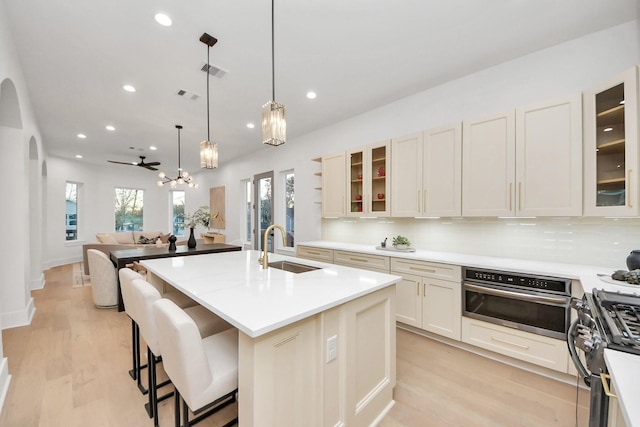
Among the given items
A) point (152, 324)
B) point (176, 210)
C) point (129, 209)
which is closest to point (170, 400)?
point (152, 324)

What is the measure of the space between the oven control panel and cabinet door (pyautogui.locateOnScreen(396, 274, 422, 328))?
529 millimetres

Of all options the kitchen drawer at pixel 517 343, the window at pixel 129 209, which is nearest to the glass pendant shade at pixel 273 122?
the kitchen drawer at pixel 517 343

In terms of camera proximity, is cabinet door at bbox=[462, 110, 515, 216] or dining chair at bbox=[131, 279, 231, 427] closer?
dining chair at bbox=[131, 279, 231, 427]

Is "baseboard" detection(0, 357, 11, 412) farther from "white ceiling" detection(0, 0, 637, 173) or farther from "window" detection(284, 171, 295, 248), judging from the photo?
"window" detection(284, 171, 295, 248)

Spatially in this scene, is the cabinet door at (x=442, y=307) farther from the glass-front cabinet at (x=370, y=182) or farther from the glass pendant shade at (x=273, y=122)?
the glass pendant shade at (x=273, y=122)

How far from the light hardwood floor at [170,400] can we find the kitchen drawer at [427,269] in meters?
0.74

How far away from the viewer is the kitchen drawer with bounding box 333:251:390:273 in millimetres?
3145

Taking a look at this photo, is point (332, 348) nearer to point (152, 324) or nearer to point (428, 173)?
point (152, 324)

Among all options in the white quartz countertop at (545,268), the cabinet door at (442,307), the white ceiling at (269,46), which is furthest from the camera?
the cabinet door at (442,307)

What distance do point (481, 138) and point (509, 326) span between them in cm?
180

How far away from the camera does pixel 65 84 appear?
10.5ft

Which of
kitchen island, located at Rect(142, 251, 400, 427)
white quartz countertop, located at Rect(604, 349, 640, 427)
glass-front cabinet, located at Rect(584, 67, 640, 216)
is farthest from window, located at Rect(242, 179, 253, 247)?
white quartz countertop, located at Rect(604, 349, 640, 427)

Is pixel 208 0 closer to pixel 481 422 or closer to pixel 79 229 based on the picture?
pixel 481 422

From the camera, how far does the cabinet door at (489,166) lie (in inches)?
97.1
